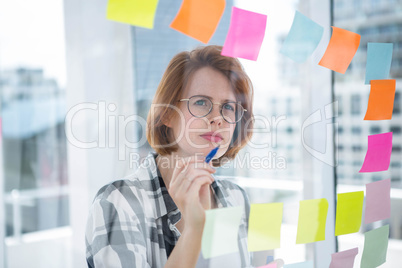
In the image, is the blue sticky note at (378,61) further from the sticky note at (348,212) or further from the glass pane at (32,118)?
the glass pane at (32,118)

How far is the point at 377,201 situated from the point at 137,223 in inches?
23.7

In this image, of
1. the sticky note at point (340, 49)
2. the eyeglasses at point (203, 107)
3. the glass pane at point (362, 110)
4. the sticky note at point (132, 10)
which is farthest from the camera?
the glass pane at point (362, 110)

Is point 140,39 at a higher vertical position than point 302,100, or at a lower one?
higher

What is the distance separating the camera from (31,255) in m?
0.95

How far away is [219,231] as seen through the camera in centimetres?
65

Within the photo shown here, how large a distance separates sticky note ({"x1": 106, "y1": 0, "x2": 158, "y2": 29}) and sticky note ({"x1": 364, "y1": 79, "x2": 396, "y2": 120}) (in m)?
0.59

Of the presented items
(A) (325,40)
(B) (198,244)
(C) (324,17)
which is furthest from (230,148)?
(C) (324,17)

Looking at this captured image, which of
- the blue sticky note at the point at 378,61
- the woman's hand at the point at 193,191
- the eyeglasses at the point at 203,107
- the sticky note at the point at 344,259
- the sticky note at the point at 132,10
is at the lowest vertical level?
the sticky note at the point at 344,259

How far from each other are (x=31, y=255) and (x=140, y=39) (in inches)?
24.7

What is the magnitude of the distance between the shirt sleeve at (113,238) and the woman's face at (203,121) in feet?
0.58

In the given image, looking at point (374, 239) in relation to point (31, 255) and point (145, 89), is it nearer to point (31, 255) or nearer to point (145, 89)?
point (145, 89)

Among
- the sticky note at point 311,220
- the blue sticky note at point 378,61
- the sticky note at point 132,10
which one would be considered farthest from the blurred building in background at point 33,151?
the blue sticky note at point 378,61

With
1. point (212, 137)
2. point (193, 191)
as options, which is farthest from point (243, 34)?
point (193, 191)

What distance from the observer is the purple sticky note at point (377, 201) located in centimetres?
91
